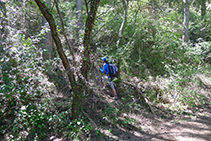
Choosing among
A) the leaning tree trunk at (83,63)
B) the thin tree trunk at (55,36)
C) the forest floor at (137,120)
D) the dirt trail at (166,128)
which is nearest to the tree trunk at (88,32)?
the leaning tree trunk at (83,63)

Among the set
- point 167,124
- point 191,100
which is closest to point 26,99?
point 167,124

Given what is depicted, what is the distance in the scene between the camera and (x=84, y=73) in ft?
16.4

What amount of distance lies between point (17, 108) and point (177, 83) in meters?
6.76

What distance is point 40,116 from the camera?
497 cm

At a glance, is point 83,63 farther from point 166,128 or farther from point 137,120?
point 166,128

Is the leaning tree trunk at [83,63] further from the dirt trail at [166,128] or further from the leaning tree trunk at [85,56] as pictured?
the dirt trail at [166,128]

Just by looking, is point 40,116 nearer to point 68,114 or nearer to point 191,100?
point 68,114

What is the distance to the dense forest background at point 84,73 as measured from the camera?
15.3 feet

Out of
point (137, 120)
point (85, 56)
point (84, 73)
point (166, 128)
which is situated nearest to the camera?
point (85, 56)

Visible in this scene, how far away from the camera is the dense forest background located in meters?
4.68

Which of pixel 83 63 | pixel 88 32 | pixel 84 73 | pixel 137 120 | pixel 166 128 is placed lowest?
pixel 166 128

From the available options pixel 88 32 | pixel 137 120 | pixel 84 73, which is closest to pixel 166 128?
pixel 137 120

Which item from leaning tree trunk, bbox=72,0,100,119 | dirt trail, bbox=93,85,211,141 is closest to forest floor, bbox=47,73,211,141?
dirt trail, bbox=93,85,211,141

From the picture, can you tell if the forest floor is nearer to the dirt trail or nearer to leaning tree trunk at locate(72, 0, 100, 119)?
the dirt trail
